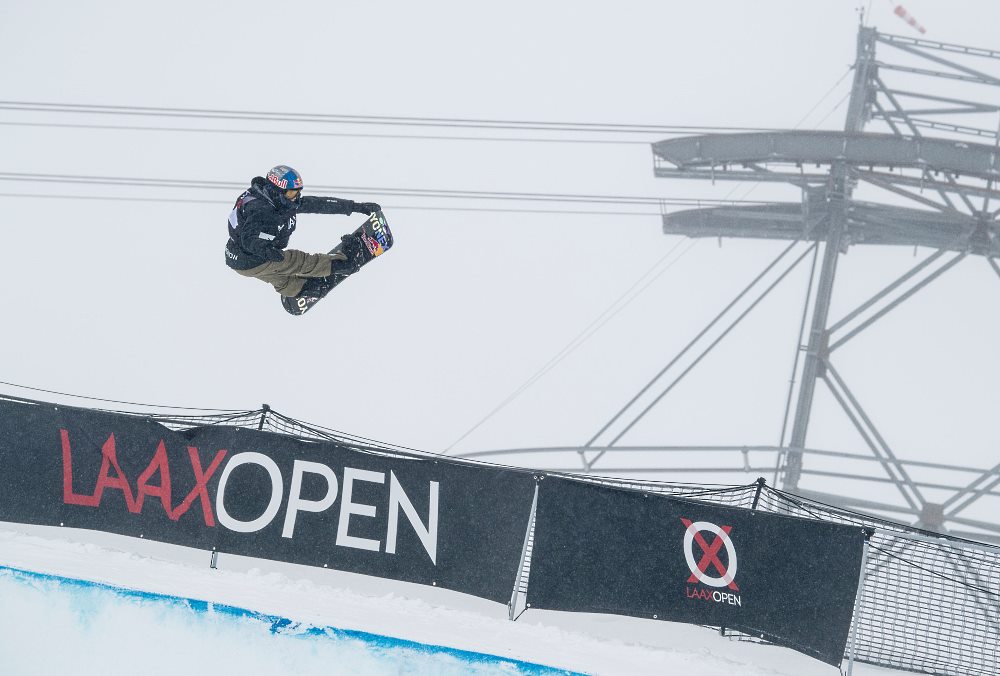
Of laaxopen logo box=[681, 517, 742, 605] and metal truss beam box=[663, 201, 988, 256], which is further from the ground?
metal truss beam box=[663, 201, 988, 256]

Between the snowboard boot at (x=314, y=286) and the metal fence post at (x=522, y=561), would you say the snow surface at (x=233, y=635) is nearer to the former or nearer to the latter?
the metal fence post at (x=522, y=561)

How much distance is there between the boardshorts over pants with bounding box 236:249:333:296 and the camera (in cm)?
1196

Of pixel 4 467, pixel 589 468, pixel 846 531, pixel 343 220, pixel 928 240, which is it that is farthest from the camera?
pixel 343 220

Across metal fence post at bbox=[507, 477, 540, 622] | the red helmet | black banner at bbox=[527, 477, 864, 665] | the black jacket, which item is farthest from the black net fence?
the red helmet

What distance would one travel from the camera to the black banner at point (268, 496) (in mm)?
9180

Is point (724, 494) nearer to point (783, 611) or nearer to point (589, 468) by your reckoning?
point (783, 611)

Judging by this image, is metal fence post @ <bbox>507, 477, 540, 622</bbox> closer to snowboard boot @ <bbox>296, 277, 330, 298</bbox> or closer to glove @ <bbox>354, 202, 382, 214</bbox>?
glove @ <bbox>354, 202, 382, 214</bbox>

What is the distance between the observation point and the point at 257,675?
8172 millimetres

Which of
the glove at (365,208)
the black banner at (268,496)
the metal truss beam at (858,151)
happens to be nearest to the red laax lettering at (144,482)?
the black banner at (268,496)

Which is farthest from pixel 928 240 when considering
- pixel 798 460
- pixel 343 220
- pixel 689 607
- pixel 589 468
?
pixel 343 220

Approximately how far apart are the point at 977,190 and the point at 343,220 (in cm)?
5577

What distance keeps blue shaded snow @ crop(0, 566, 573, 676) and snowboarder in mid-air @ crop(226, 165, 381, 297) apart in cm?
424

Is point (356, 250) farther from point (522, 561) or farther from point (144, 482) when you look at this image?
point (522, 561)

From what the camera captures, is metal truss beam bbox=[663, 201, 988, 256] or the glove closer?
the glove
